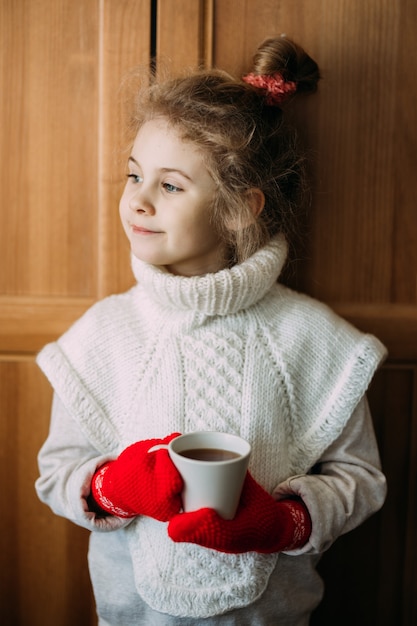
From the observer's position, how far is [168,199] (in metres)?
1.03

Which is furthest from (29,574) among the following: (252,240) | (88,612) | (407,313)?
(407,313)

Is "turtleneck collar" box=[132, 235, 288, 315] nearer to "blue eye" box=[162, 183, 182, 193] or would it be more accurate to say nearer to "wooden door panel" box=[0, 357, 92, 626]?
"blue eye" box=[162, 183, 182, 193]

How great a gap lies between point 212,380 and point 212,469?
282 millimetres

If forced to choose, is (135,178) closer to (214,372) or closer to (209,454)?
(214,372)

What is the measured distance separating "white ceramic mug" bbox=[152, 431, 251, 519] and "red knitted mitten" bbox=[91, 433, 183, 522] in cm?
2

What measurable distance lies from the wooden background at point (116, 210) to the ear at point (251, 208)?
0.61 ft

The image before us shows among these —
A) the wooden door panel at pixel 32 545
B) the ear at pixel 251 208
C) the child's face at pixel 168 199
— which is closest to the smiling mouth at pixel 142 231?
the child's face at pixel 168 199

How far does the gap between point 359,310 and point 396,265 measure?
117mm

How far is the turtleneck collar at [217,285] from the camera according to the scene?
1.02 meters

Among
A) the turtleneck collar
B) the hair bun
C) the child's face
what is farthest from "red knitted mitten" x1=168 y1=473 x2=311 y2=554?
the hair bun

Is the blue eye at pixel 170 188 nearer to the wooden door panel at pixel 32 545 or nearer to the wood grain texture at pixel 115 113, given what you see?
the wood grain texture at pixel 115 113

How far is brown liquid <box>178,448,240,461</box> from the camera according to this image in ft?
2.79

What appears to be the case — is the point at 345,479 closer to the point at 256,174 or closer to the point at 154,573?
the point at 154,573

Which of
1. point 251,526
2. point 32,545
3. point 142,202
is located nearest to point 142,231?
point 142,202
